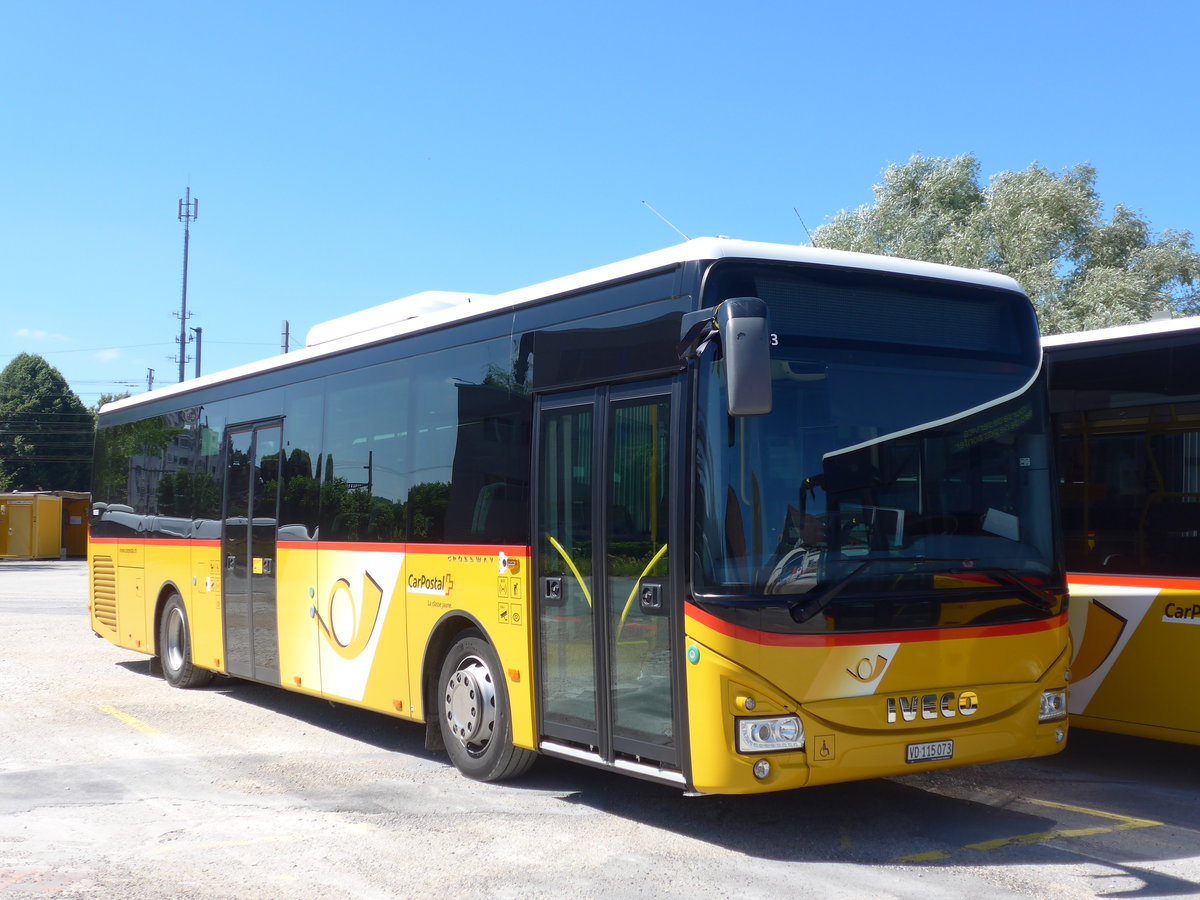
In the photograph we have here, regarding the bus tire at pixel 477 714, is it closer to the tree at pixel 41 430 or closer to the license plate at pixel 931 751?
the license plate at pixel 931 751

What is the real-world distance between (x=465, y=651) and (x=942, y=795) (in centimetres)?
322

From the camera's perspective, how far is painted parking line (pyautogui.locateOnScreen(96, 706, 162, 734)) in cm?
1053

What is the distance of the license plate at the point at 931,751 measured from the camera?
6.39 m

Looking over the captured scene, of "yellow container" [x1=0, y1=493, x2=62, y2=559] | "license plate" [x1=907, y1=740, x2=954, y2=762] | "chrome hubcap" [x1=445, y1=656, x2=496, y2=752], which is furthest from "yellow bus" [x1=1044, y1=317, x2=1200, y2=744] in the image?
"yellow container" [x1=0, y1=493, x2=62, y2=559]

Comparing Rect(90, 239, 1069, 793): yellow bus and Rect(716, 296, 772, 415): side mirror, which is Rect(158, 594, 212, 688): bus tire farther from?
Rect(716, 296, 772, 415): side mirror

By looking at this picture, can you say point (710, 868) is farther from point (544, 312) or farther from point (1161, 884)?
point (544, 312)

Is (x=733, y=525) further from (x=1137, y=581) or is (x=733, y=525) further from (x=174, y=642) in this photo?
(x=174, y=642)

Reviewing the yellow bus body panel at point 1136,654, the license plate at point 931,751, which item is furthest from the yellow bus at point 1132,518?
the license plate at point 931,751

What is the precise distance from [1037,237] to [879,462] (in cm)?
2780

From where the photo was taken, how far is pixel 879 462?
6.39m

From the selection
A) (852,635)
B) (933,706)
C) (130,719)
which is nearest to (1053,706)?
(933,706)

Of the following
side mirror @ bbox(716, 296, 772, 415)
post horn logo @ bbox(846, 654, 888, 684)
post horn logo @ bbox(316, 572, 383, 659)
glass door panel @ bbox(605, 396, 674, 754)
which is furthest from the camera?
post horn logo @ bbox(316, 572, 383, 659)

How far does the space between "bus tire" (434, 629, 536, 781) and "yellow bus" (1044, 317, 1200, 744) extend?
12.9 feet

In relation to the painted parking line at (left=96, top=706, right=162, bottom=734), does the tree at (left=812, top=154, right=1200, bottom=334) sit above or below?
above
